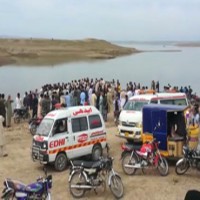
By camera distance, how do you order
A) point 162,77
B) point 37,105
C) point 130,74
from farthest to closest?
point 130,74 → point 162,77 → point 37,105

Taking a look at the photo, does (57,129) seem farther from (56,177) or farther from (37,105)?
(37,105)

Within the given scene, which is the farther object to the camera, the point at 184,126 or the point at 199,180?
the point at 184,126

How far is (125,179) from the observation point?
14141mm

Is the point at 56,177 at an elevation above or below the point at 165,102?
below

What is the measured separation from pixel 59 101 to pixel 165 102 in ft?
23.7

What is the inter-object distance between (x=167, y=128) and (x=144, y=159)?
5.69 ft

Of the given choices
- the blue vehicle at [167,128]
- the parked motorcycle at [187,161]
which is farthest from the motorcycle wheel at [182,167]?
the blue vehicle at [167,128]

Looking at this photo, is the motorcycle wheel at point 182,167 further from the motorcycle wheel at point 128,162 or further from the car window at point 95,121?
the car window at point 95,121

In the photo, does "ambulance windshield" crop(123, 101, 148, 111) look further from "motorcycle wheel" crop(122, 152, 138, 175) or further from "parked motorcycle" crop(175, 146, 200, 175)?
"parked motorcycle" crop(175, 146, 200, 175)

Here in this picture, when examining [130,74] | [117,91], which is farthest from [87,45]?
[117,91]

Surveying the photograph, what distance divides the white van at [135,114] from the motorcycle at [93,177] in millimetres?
6213

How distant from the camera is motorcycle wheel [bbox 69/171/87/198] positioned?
12547 mm

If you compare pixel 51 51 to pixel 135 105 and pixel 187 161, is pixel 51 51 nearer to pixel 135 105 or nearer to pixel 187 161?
pixel 135 105

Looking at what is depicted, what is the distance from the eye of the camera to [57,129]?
1534 cm
